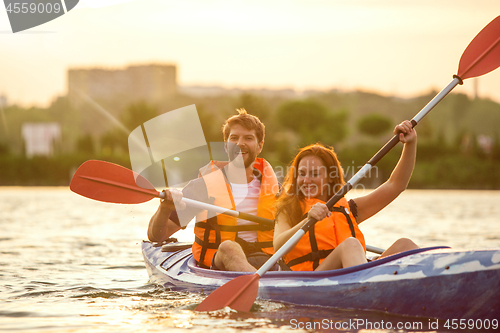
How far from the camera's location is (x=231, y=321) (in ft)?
11.0

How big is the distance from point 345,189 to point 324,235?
32 centimetres

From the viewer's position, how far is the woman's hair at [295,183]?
11.5 ft

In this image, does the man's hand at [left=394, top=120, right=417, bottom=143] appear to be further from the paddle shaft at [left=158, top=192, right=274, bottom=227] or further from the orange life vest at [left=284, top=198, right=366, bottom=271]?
the paddle shaft at [left=158, top=192, right=274, bottom=227]

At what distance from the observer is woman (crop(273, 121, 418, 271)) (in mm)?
3488

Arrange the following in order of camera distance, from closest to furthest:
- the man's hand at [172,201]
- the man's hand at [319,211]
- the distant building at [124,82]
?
the man's hand at [319,211] < the man's hand at [172,201] < the distant building at [124,82]

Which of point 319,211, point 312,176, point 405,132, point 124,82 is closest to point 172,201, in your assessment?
point 312,176

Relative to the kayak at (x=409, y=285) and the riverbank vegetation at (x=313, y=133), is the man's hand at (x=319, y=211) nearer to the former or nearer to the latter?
the kayak at (x=409, y=285)

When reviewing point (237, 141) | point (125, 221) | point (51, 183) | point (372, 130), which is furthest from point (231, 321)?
point (372, 130)

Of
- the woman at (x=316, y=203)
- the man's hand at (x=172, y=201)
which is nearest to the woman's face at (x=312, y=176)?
the woman at (x=316, y=203)

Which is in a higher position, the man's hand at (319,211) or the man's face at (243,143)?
the man's face at (243,143)

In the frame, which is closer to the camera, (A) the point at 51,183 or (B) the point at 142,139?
(B) the point at 142,139

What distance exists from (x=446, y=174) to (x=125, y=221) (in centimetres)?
2681

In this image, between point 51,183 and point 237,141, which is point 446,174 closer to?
point 51,183

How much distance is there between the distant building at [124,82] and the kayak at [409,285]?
313 ft
